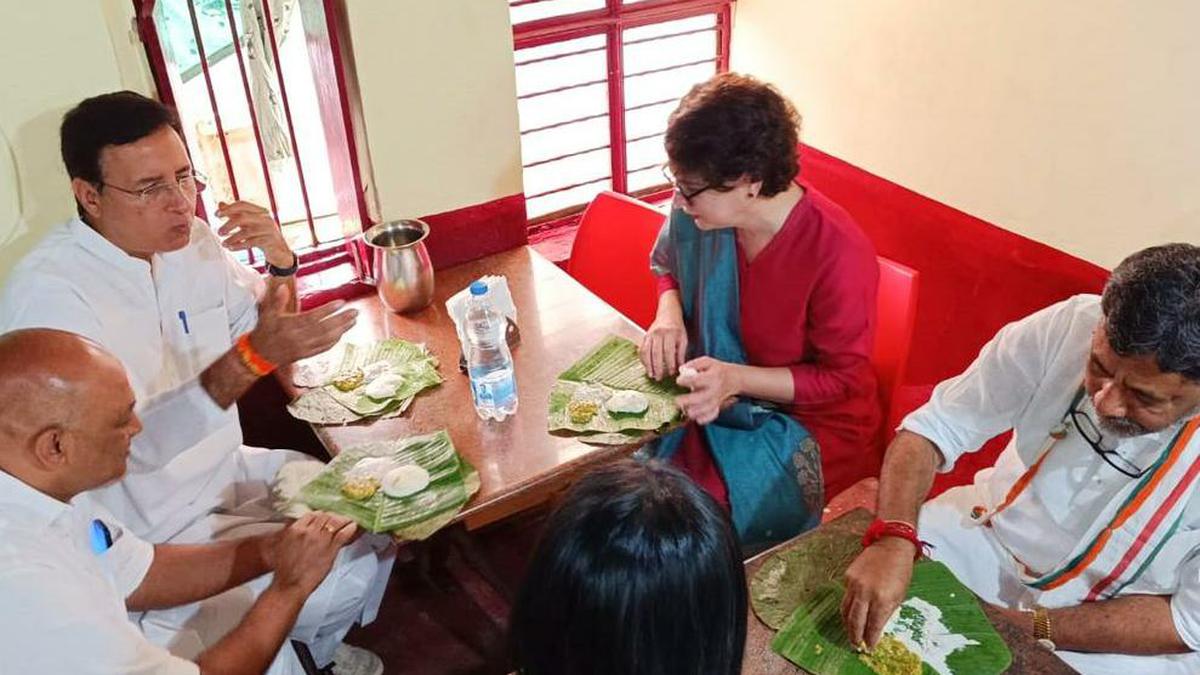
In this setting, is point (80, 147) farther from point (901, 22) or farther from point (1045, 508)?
point (901, 22)

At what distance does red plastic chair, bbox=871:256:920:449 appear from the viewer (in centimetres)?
208

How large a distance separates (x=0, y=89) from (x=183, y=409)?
2.54 ft

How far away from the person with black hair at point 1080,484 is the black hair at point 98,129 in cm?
157

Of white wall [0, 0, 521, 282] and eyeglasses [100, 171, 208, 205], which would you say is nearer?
eyeglasses [100, 171, 208, 205]

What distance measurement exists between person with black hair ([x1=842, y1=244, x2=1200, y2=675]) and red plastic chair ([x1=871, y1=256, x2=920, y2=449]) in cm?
32

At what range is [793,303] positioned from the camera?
1950mm

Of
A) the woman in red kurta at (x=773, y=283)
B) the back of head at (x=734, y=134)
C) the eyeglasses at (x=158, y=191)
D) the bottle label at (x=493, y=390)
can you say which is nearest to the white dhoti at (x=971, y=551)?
the woman in red kurta at (x=773, y=283)

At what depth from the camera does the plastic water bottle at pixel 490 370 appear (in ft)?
6.14

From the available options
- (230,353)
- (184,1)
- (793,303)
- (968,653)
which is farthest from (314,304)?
(968,653)

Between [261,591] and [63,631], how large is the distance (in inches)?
26.3

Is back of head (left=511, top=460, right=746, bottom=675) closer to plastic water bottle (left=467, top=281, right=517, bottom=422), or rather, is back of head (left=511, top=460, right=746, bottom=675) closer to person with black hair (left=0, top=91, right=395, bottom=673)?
plastic water bottle (left=467, top=281, right=517, bottom=422)

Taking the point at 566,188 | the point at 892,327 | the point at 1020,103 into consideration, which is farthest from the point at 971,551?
the point at 566,188

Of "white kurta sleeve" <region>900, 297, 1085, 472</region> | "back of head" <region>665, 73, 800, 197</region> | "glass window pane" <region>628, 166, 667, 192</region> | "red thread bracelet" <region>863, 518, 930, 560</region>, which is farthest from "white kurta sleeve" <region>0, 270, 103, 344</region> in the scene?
"glass window pane" <region>628, 166, 667, 192</region>

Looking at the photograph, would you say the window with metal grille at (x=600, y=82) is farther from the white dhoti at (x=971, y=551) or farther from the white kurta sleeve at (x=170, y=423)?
the white dhoti at (x=971, y=551)
